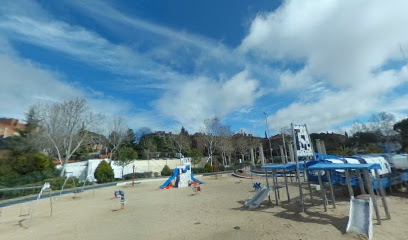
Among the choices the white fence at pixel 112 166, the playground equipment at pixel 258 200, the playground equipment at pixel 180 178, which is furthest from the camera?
the white fence at pixel 112 166

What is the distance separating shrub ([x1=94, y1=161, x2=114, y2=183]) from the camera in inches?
1393

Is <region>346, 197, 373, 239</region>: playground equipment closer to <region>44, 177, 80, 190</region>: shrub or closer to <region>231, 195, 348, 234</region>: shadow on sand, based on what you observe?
<region>231, 195, 348, 234</region>: shadow on sand

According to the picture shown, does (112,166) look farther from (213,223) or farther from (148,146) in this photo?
(213,223)

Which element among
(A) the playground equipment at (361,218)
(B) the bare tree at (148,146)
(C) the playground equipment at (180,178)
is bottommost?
(A) the playground equipment at (361,218)

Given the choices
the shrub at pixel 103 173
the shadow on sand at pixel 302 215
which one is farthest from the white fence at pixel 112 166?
the shadow on sand at pixel 302 215

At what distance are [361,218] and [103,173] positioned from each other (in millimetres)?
34240

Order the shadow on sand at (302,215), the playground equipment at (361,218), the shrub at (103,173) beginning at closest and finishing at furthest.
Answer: the playground equipment at (361,218) < the shadow on sand at (302,215) < the shrub at (103,173)

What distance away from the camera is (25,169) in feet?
99.2

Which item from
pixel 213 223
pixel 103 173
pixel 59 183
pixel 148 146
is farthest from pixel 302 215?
pixel 148 146

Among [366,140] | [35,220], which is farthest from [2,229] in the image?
[366,140]

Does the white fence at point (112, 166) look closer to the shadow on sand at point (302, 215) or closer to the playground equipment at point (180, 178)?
the playground equipment at point (180, 178)

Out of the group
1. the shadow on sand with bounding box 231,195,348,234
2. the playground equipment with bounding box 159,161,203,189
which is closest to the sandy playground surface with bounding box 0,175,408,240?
the shadow on sand with bounding box 231,195,348,234

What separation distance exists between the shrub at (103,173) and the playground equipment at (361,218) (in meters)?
33.8

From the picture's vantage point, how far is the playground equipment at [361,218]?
7.19m
